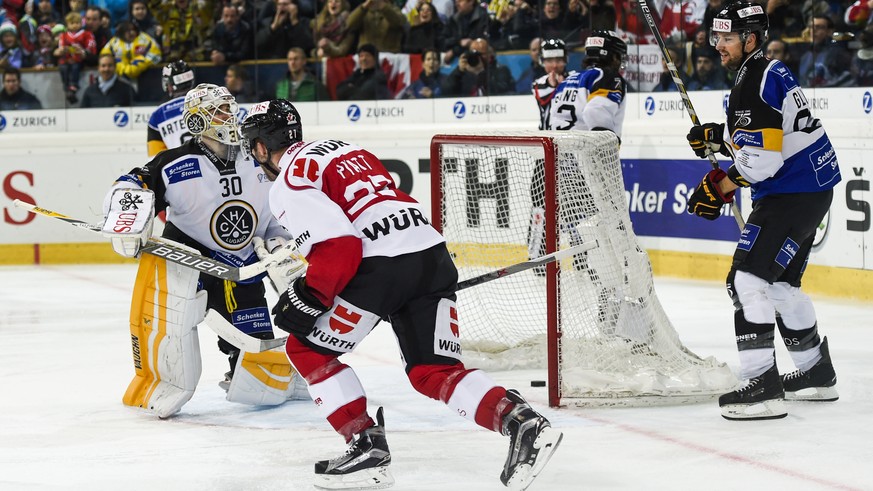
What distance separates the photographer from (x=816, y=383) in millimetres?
4328

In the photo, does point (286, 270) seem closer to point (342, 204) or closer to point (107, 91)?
point (342, 204)

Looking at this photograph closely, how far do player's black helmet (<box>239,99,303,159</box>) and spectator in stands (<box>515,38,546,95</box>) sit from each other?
518 cm

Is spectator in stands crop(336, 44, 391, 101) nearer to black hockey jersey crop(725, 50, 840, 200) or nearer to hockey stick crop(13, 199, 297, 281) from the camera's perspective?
hockey stick crop(13, 199, 297, 281)

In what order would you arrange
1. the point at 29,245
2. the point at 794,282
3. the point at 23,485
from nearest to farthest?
the point at 23,485
the point at 794,282
the point at 29,245

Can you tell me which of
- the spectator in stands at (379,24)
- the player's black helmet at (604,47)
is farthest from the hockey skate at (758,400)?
the spectator in stands at (379,24)

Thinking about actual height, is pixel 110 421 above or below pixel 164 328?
below

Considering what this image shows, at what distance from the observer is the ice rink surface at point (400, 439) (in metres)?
3.41

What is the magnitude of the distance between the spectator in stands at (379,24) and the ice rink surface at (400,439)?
3773 millimetres

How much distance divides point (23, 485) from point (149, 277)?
1.06m

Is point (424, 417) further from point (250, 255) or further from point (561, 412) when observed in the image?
point (250, 255)

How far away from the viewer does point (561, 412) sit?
4246mm

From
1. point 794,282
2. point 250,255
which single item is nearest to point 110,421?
point 250,255

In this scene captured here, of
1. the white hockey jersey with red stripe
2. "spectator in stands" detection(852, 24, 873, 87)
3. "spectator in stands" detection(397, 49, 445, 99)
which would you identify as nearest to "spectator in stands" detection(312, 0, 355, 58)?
"spectator in stands" detection(397, 49, 445, 99)

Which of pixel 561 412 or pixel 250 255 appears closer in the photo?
pixel 561 412
